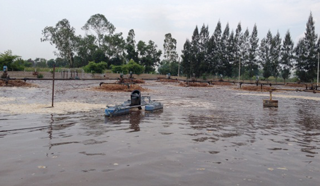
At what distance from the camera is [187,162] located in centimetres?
543

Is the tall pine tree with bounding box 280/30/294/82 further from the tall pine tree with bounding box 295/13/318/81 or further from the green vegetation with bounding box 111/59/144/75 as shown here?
the green vegetation with bounding box 111/59/144/75

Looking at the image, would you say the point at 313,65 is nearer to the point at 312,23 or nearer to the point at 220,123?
the point at 312,23

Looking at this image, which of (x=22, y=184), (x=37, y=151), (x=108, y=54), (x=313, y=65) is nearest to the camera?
(x=22, y=184)

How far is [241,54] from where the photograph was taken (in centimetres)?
7188

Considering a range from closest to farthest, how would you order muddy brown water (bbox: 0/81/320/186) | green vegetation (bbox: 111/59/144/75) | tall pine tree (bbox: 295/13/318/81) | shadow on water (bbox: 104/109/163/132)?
1. muddy brown water (bbox: 0/81/320/186)
2. shadow on water (bbox: 104/109/163/132)
3. green vegetation (bbox: 111/59/144/75)
4. tall pine tree (bbox: 295/13/318/81)

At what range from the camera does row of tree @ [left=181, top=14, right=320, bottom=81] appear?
6769cm

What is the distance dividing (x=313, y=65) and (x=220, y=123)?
63511 mm

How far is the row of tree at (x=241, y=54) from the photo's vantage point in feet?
222

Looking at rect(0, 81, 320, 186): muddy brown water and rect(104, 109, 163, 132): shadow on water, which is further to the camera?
rect(104, 109, 163, 132): shadow on water

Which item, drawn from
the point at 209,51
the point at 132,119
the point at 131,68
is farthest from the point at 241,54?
the point at 132,119

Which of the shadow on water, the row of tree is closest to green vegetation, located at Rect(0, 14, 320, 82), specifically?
the row of tree

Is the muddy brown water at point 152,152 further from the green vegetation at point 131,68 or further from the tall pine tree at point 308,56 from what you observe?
the tall pine tree at point 308,56

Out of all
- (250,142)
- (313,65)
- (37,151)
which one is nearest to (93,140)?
(37,151)

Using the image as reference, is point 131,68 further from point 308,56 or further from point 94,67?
point 308,56
